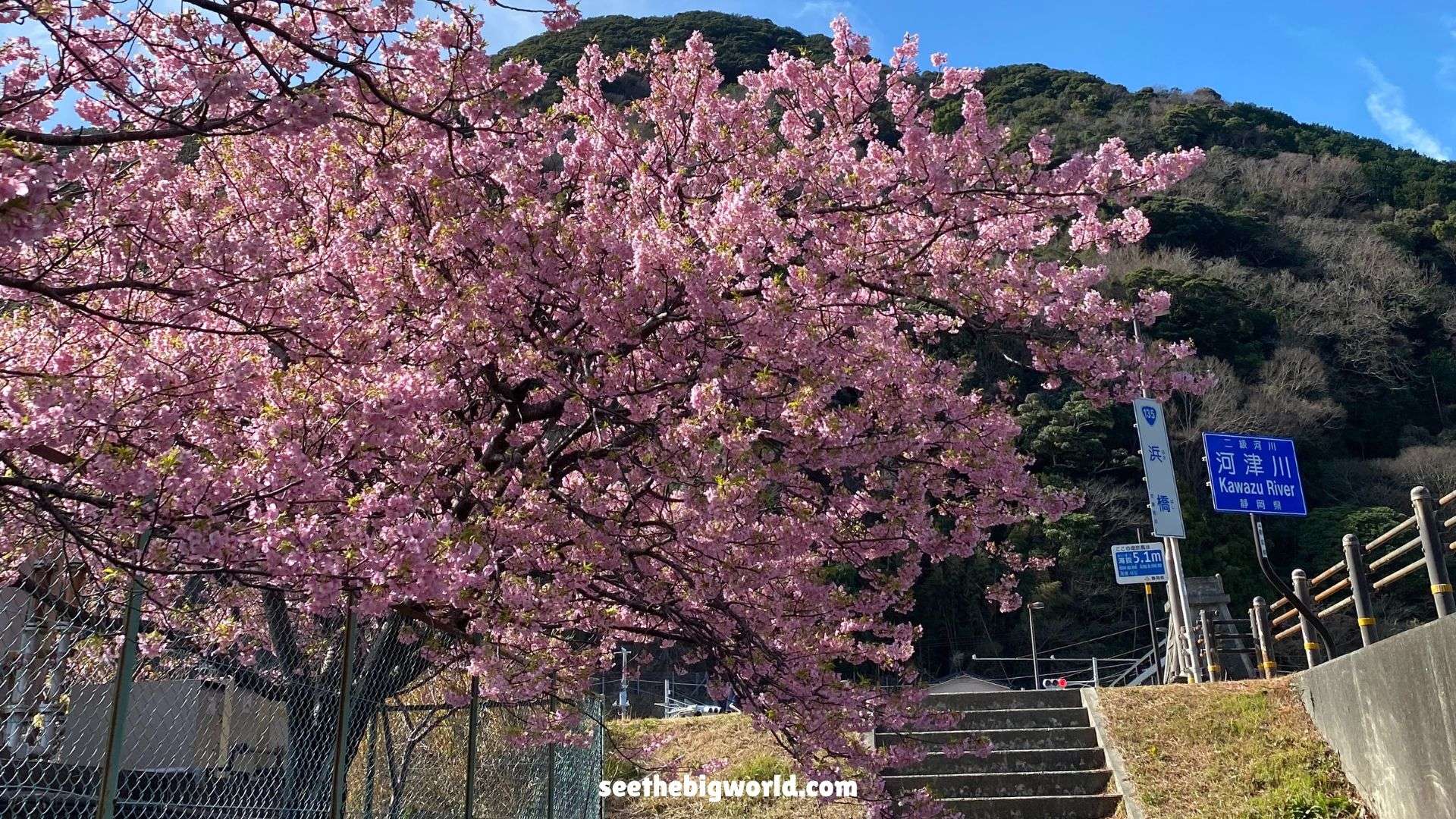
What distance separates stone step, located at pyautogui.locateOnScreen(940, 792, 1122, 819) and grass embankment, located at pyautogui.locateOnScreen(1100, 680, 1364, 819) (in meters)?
0.37

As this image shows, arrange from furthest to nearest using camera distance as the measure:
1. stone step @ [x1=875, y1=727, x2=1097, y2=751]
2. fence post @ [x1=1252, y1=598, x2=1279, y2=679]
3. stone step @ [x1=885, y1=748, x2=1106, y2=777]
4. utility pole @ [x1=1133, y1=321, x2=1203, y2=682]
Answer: utility pole @ [x1=1133, y1=321, x2=1203, y2=682], fence post @ [x1=1252, y1=598, x2=1279, y2=679], stone step @ [x1=875, y1=727, x2=1097, y2=751], stone step @ [x1=885, y1=748, x2=1106, y2=777]

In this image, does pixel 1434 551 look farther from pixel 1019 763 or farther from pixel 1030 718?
pixel 1030 718

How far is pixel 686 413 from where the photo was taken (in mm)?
5605

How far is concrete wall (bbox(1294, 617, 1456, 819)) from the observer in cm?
571

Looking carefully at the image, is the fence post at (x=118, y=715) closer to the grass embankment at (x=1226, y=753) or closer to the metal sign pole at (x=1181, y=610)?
the grass embankment at (x=1226, y=753)

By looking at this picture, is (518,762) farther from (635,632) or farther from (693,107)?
(693,107)

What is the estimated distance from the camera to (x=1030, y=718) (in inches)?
426

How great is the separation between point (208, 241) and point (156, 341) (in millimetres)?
659

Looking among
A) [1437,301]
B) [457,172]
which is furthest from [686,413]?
[1437,301]

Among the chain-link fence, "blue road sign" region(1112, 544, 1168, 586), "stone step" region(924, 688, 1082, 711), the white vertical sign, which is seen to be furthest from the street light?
the chain-link fence

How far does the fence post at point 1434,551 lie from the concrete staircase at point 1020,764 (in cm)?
339
